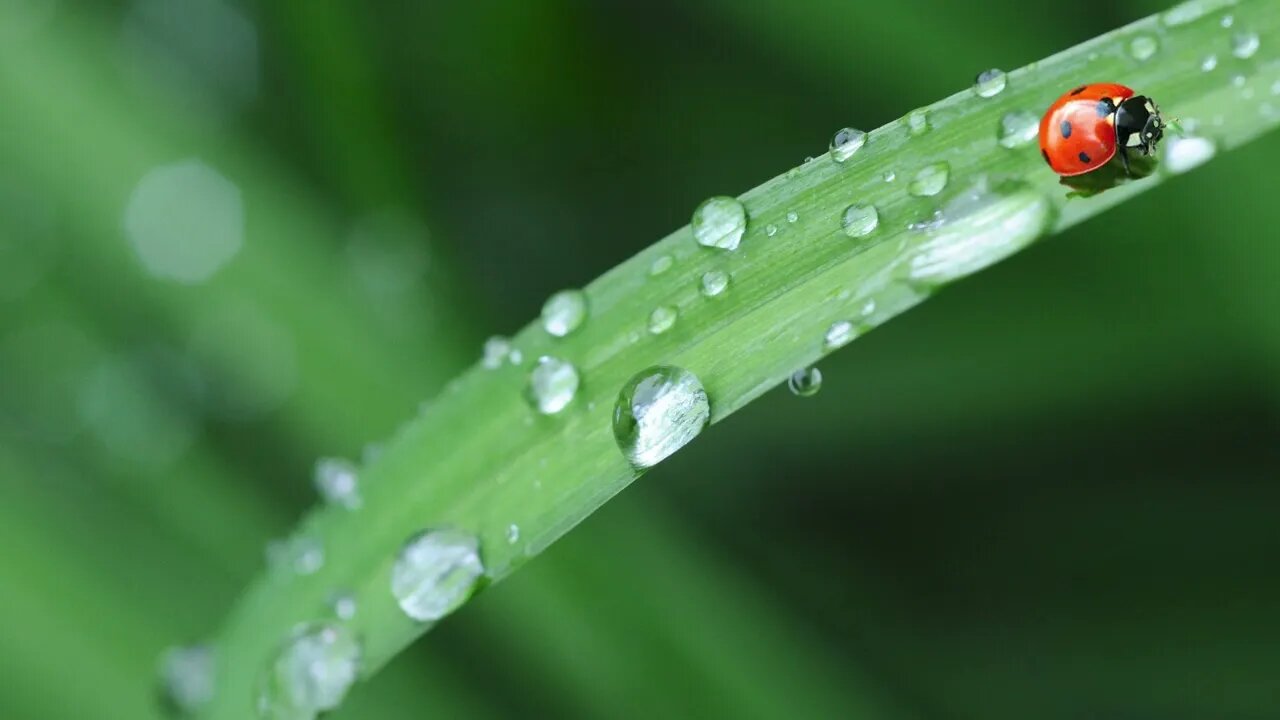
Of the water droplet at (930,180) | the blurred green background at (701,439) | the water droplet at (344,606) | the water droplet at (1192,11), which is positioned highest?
the blurred green background at (701,439)

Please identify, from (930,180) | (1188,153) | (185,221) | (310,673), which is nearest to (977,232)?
(930,180)

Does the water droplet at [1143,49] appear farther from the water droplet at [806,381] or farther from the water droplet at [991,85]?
the water droplet at [806,381]

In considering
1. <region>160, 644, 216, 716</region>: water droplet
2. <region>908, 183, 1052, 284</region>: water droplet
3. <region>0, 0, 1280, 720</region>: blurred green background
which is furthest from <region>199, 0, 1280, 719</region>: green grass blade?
<region>0, 0, 1280, 720</region>: blurred green background

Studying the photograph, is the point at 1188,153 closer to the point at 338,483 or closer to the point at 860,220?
the point at 860,220

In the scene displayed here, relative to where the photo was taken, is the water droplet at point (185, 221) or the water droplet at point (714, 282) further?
the water droplet at point (185, 221)

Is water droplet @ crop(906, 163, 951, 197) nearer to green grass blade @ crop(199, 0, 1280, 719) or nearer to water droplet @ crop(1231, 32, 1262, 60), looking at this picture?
green grass blade @ crop(199, 0, 1280, 719)

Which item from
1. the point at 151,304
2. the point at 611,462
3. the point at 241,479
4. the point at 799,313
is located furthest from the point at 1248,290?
the point at 151,304

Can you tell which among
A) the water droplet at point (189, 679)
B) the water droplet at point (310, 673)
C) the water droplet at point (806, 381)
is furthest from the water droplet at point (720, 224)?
the water droplet at point (189, 679)
